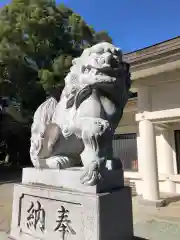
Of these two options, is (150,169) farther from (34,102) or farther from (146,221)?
(34,102)

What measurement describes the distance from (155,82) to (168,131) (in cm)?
233

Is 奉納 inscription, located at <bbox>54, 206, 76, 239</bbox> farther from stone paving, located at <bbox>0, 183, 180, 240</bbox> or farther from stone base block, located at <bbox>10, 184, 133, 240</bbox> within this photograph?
stone paving, located at <bbox>0, 183, 180, 240</bbox>

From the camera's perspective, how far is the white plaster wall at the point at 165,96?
233 inches

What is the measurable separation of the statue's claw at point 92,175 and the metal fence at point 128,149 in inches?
251

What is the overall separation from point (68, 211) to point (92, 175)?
435 mm

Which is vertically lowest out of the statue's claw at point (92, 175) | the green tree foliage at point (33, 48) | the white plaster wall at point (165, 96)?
the statue's claw at point (92, 175)

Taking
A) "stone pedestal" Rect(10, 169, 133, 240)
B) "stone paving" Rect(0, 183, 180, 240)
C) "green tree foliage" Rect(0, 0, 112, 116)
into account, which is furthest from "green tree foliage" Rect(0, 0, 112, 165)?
"stone pedestal" Rect(10, 169, 133, 240)

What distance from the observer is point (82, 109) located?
2078 millimetres

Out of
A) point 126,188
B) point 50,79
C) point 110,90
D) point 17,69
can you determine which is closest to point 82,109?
point 110,90

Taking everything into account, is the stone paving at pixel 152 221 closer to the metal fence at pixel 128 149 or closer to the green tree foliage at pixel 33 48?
the metal fence at pixel 128 149

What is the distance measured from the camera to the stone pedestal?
5.78 ft

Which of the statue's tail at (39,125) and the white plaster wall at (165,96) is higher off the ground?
the white plaster wall at (165,96)

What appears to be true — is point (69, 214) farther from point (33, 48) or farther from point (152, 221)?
point (33, 48)

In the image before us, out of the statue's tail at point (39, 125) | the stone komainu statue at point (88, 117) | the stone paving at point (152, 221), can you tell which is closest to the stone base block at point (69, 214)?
the stone komainu statue at point (88, 117)
